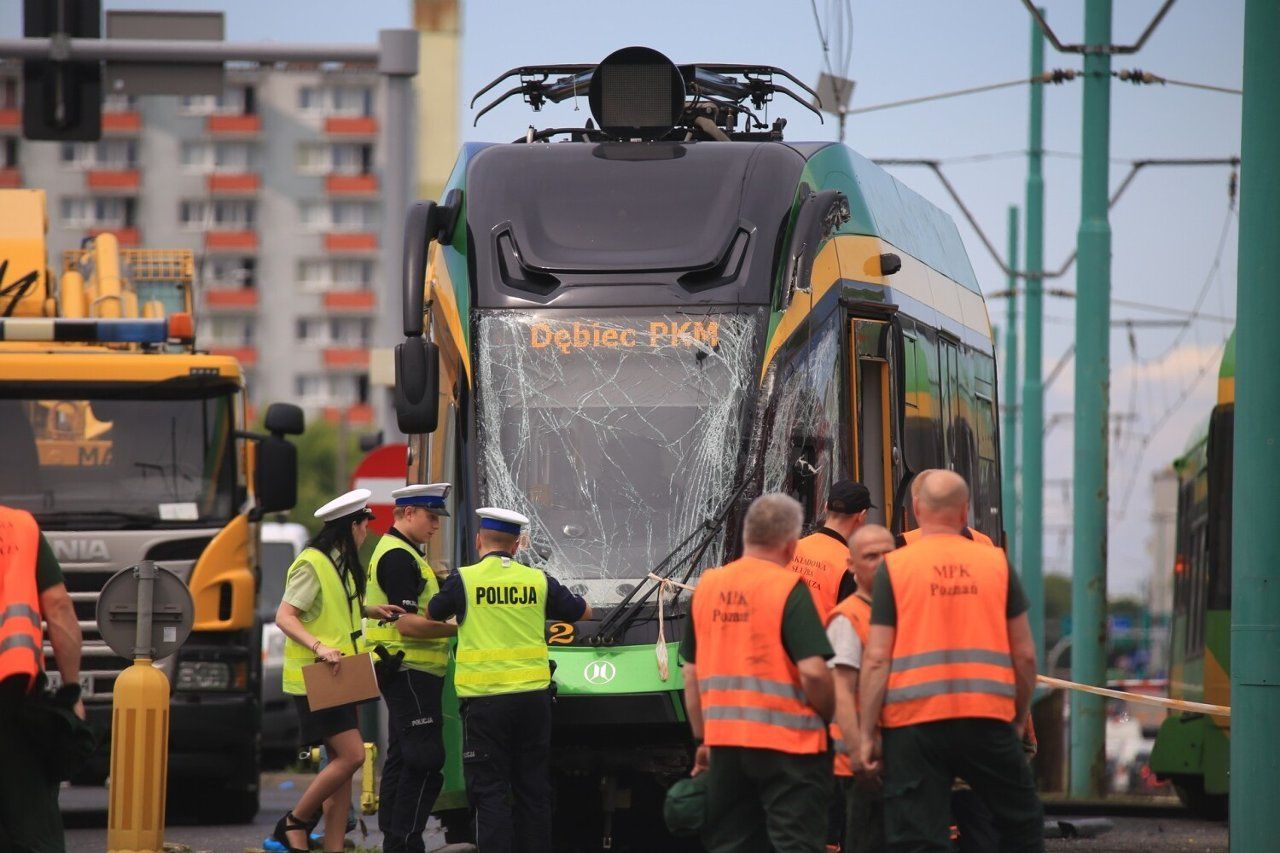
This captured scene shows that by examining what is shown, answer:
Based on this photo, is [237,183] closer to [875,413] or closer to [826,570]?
[875,413]

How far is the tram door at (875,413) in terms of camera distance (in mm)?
12133

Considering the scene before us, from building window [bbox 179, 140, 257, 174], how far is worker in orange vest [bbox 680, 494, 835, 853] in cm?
9230

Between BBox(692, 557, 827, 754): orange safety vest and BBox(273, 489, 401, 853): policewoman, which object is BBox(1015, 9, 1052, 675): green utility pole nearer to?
BBox(273, 489, 401, 853): policewoman

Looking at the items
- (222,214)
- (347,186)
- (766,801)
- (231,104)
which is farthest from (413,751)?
(347,186)

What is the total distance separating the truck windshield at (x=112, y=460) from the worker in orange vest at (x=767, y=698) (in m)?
7.44

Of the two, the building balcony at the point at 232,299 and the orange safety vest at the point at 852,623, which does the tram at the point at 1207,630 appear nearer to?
the orange safety vest at the point at 852,623

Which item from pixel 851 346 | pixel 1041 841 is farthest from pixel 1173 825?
pixel 1041 841

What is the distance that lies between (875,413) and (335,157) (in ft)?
301

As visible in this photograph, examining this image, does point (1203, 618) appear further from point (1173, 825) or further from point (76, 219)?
point (76, 219)

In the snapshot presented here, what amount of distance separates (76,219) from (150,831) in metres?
90.1

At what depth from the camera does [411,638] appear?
37.0 ft

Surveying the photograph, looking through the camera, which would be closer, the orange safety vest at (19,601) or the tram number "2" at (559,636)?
the orange safety vest at (19,601)

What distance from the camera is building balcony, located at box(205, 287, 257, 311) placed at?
329ft

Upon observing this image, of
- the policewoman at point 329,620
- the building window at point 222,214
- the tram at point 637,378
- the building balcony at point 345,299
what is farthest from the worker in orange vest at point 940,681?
the building balcony at point 345,299
